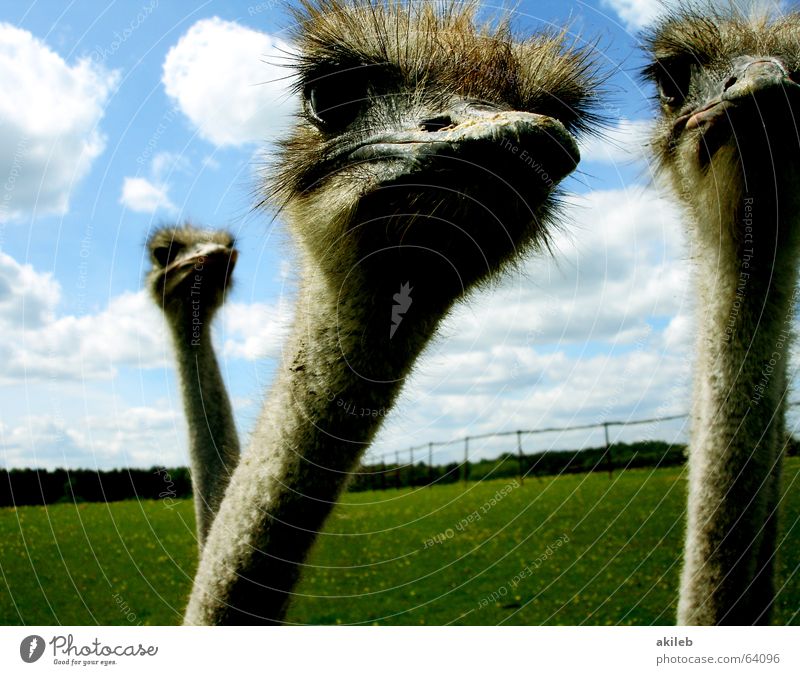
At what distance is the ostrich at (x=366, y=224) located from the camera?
5.07ft

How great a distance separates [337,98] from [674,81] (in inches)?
51.3

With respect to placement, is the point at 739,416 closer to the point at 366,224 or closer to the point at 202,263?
the point at 366,224

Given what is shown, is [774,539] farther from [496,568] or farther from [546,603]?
[496,568]

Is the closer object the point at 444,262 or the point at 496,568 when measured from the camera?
the point at 444,262

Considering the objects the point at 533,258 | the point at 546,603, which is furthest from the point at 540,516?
the point at 533,258

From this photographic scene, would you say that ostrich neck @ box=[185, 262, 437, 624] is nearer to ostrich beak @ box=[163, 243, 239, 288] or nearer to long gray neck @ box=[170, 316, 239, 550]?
long gray neck @ box=[170, 316, 239, 550]

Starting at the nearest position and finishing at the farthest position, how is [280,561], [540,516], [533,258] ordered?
[280,561], [533,258], [540,516]

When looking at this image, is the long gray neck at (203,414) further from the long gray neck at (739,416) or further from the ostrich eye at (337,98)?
the long gray neck at (739,416)

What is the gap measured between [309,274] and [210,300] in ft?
6.94

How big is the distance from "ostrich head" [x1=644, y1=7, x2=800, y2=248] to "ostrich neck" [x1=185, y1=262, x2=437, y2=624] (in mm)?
1004

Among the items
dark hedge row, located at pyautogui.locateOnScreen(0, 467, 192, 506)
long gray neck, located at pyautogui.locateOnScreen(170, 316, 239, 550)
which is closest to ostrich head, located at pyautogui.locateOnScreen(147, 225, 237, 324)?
long gray neck, located at pyautogui.locateOnScreen(170, 316, 239, 550)

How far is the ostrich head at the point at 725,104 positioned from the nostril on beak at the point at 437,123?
3.14 ft

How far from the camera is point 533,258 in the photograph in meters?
2.18

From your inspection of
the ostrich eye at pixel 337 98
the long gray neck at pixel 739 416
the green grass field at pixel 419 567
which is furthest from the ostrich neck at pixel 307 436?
the green grass field at pixel 419 567
